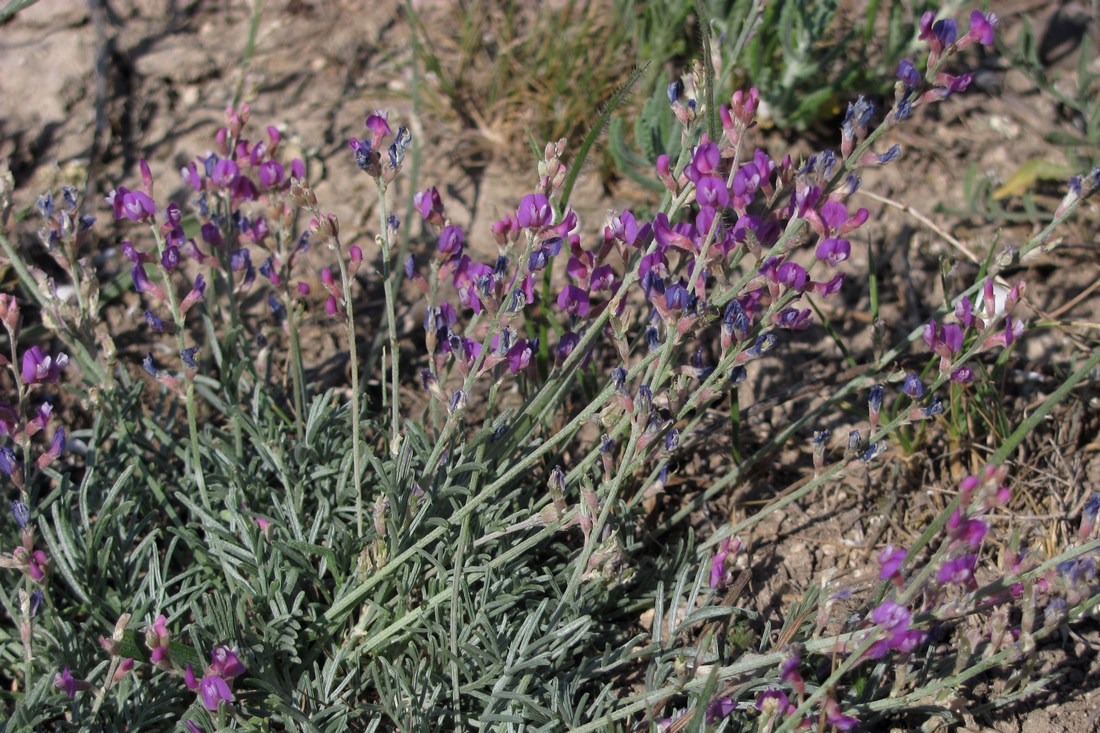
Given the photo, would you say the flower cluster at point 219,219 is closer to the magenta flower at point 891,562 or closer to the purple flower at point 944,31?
the purple flower at point 944,31

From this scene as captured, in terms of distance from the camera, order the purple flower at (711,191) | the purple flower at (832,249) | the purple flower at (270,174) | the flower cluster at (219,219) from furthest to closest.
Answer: the purple flower at (270,174) → the flower cluster at (219,219) → the purple flower at (832,249) → the purple flower at (711,191)

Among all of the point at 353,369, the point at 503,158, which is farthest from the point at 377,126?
the point at 503,158

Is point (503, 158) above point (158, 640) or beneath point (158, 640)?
above

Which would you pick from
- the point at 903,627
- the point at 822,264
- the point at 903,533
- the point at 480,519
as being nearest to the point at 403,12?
the point at 822,264

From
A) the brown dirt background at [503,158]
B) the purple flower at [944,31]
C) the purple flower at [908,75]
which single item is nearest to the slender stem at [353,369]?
the brown dirt background at [503,158]

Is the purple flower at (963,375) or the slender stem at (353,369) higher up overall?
the slender stem at (353,369)

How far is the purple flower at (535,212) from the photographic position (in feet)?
7.45

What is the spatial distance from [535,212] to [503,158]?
2036 millimetres

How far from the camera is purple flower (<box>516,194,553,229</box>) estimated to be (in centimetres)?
227

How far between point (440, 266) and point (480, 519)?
68 cm

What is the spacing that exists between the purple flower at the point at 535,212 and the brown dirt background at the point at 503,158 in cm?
121

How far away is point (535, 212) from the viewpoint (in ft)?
7.51

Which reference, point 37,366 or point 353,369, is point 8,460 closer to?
point 37,366

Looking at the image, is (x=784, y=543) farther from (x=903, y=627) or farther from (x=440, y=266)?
(x=440, y=266)
